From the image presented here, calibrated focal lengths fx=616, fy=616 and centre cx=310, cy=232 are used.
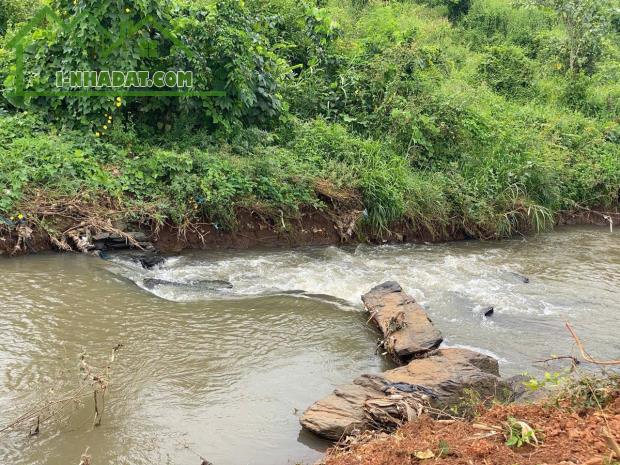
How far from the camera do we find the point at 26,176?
306 inches

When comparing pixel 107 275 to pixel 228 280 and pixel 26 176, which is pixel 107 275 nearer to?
pixel 228 280

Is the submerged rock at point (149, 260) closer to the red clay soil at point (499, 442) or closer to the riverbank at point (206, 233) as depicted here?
the riverbank at point (206, 233)

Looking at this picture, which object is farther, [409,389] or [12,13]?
[12,13]

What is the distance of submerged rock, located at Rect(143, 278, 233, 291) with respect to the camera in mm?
6958

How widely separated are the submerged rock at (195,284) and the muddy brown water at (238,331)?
2.4 inches

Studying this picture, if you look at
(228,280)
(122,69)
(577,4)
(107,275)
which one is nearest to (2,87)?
(122,69)

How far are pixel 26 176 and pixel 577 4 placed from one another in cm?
1325

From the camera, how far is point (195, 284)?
7109 mm

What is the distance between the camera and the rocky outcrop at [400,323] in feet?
18.2

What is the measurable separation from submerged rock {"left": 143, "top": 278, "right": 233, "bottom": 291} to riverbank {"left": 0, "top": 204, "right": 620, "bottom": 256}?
108 cm

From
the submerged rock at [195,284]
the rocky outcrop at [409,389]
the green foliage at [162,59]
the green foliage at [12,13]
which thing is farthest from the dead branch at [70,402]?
the green foliage at [12,13]

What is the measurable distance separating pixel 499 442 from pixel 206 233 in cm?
574

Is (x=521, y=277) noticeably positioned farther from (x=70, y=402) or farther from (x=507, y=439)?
(x=70, y=402)

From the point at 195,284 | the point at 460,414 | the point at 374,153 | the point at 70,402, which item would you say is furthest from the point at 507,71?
the point at 70,402
